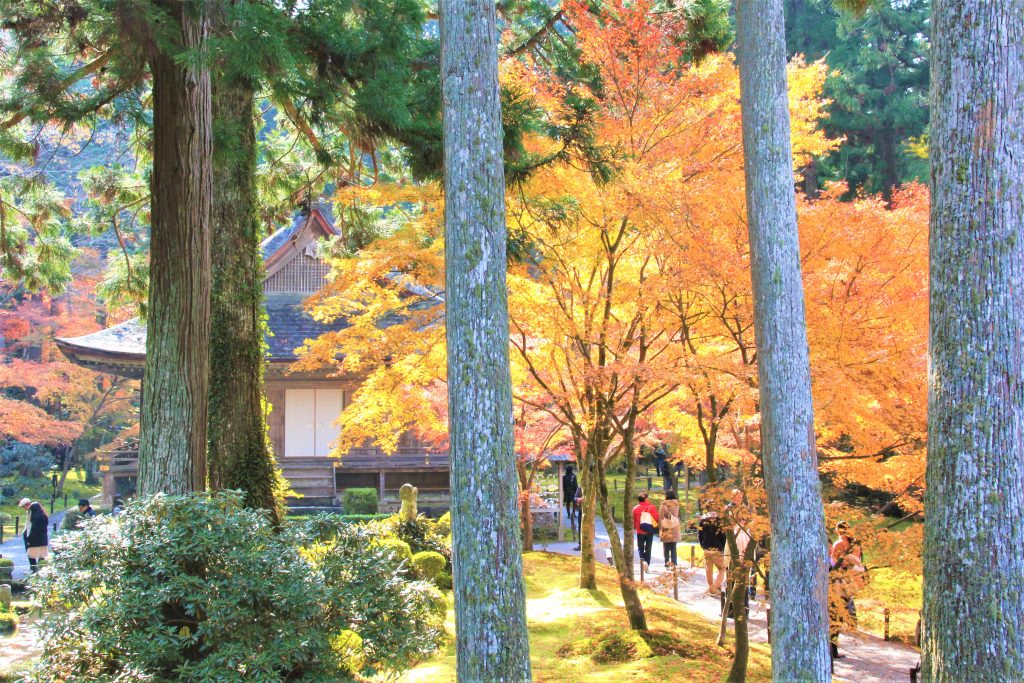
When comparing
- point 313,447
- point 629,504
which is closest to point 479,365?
point 629,504

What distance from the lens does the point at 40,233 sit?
11.4 meters

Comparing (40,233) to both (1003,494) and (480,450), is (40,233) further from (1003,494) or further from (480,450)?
(1003,494)

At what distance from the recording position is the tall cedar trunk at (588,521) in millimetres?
12289

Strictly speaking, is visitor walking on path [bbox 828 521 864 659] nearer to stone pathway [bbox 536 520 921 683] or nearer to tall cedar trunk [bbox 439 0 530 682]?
stone pathway [bbox 536 520 921 683]

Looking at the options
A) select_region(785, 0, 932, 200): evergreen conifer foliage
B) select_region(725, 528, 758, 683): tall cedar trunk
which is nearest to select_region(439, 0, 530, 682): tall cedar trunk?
select_region(725, 528, 758, 683): tall cedar trunk

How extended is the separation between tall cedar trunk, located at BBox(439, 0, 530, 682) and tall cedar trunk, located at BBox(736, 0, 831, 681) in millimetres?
2066

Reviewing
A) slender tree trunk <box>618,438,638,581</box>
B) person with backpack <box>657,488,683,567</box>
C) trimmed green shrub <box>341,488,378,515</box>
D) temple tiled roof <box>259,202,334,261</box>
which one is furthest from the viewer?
temple tiled roof <box>259,202,334,261</box>

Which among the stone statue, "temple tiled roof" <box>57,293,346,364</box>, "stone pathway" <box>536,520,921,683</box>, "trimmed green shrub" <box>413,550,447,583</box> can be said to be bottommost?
"stone pathway" <box>536,520,921,683</box>

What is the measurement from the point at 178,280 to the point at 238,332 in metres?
2.33

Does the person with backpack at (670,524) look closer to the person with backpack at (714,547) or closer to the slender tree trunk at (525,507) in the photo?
the person with backpack at (714,547)

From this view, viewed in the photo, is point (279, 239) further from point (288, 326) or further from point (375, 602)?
point (375, 602)

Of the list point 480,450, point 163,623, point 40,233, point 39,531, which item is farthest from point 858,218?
point 39,531

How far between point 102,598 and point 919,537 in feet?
23.6

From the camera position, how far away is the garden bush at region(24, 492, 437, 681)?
571cm
